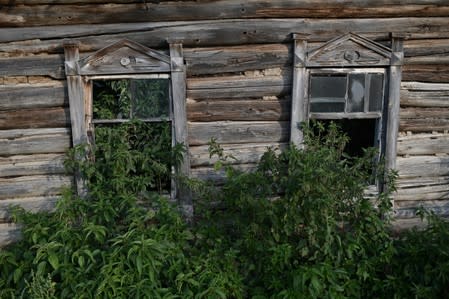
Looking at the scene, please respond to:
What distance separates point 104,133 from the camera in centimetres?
459

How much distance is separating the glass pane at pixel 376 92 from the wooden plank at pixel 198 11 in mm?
637

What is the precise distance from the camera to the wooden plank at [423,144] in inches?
191

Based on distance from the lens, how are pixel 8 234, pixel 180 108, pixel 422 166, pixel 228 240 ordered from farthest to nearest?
pixel 422 166, pixel 8 234, pixel 180 108, pixel 228 240

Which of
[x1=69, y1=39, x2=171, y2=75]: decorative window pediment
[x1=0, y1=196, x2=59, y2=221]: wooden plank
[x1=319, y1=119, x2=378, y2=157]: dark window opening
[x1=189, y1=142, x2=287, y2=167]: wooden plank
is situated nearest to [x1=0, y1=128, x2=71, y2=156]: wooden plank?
[x1=0, y1=196, x2=59, y2=221]: wooden plank

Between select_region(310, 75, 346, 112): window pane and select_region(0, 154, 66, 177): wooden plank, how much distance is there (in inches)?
106

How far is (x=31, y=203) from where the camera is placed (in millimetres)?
4684

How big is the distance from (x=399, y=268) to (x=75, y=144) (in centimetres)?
339

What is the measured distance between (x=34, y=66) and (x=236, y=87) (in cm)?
202

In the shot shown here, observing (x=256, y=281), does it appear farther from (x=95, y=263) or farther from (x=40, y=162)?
(x=40, y=162)

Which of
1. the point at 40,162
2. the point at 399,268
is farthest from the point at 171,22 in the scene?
the point at 399,268

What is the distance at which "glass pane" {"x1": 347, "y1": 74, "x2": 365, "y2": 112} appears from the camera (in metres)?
4.74

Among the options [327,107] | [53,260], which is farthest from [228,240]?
[327,107]

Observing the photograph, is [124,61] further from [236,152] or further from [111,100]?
[236,152]

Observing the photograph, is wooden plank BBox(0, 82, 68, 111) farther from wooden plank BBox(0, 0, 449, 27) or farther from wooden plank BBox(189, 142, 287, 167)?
wooden plank BBox(189, 142, 287, 167)
